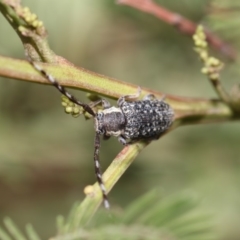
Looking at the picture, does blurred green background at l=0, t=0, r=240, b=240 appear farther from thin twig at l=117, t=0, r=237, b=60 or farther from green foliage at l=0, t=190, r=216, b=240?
green foliage at l=0, t=190, r=216, b=240

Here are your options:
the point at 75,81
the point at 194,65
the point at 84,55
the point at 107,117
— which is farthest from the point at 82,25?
the point at 75,81

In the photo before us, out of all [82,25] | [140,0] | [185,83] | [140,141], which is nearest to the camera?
[140,141]

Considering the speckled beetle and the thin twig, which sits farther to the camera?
the thin twig

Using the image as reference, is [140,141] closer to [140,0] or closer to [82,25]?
[140,0]

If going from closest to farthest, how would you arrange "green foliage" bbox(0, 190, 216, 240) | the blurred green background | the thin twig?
"green foliage" bbox(0, 190, 216, 240) → the thin twig → the blurred green background

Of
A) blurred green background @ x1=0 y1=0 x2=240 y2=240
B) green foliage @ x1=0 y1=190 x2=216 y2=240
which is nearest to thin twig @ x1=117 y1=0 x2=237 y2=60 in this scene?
blurred green background @ x1=0 y1=0 x2=240 y2=240

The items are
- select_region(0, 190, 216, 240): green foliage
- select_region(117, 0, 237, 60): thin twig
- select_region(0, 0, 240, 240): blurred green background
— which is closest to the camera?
select_region(0, 190, 216, 240): green foliage

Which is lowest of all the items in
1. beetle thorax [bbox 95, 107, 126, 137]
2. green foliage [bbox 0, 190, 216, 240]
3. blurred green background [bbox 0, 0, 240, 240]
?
green foliage [bbox 0, 190, 216, 240]

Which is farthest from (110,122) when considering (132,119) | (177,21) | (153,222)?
(177,21)
